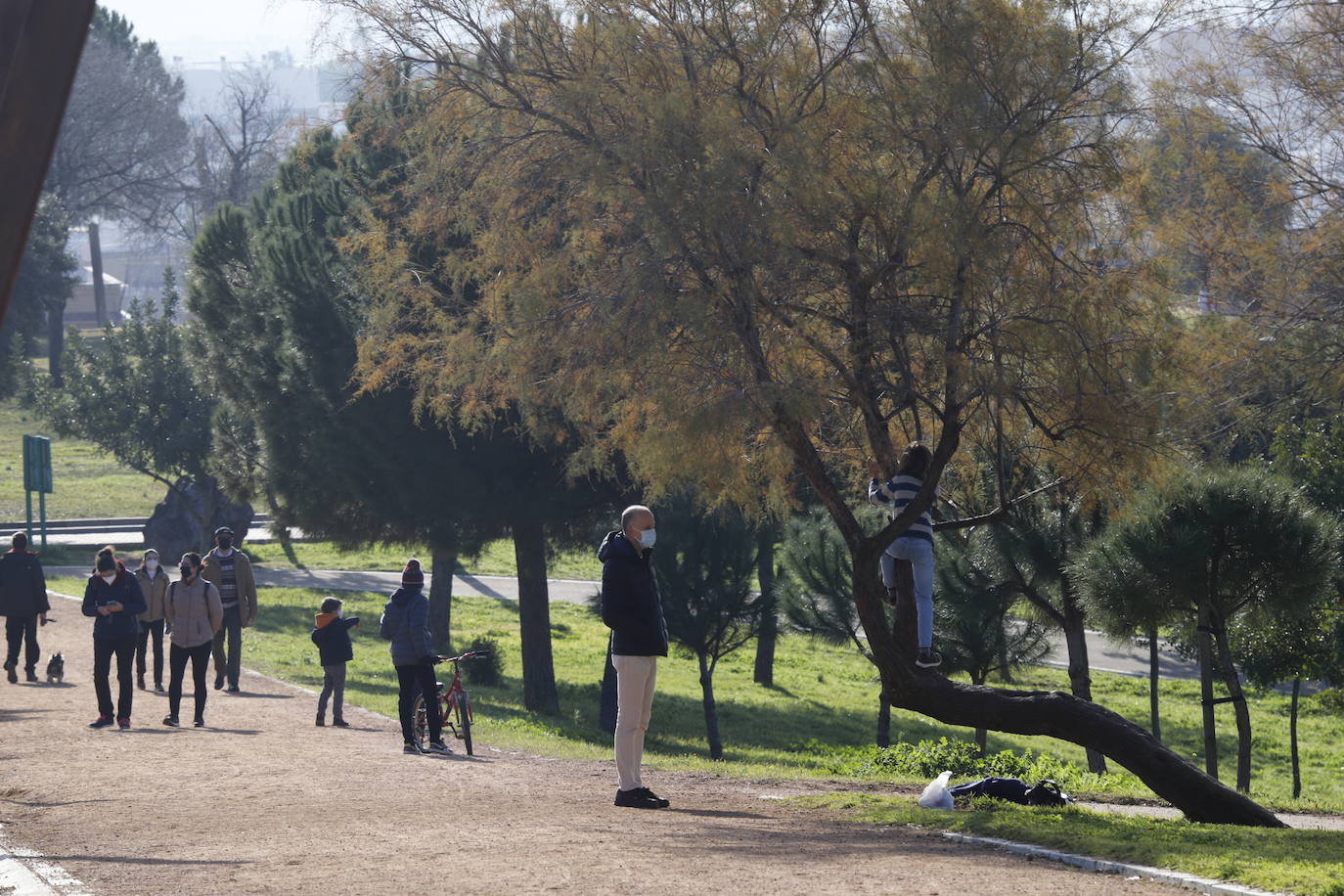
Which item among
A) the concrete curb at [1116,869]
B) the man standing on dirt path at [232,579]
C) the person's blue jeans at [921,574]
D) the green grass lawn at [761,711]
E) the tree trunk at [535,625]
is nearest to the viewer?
the concrete curb at [1116,869]

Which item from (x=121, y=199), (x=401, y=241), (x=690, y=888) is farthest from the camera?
(x=121, y=199)

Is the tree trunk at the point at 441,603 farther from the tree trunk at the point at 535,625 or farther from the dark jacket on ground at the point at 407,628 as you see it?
the dark jacket on ground at the point at 407,628

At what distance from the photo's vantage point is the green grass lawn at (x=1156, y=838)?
659 cm

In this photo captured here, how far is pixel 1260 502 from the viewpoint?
1483 centimetres

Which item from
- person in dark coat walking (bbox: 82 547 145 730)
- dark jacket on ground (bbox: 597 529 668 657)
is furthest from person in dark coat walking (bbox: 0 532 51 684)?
dark jacket on ground (bbox: 597 529 668 657)

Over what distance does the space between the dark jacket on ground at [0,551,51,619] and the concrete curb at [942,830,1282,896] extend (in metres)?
14.6

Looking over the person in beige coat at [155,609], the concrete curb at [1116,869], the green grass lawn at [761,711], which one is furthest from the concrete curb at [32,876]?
the person in beige coat at [155,609]

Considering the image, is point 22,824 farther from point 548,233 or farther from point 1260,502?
point 1260,502

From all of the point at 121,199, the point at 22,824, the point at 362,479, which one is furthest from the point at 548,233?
the point at 121,199

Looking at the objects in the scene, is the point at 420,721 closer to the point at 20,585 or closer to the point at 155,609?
the point at 155,609

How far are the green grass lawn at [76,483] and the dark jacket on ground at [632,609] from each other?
39.3 m

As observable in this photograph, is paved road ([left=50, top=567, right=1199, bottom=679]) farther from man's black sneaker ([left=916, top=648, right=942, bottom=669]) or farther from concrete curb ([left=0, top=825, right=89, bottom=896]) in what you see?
concrete curb ([left=0, top=825, right=89, bottom=896])

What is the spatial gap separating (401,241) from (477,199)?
213 centimetres

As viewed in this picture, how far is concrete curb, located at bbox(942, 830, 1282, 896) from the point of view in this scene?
6.33 metres
